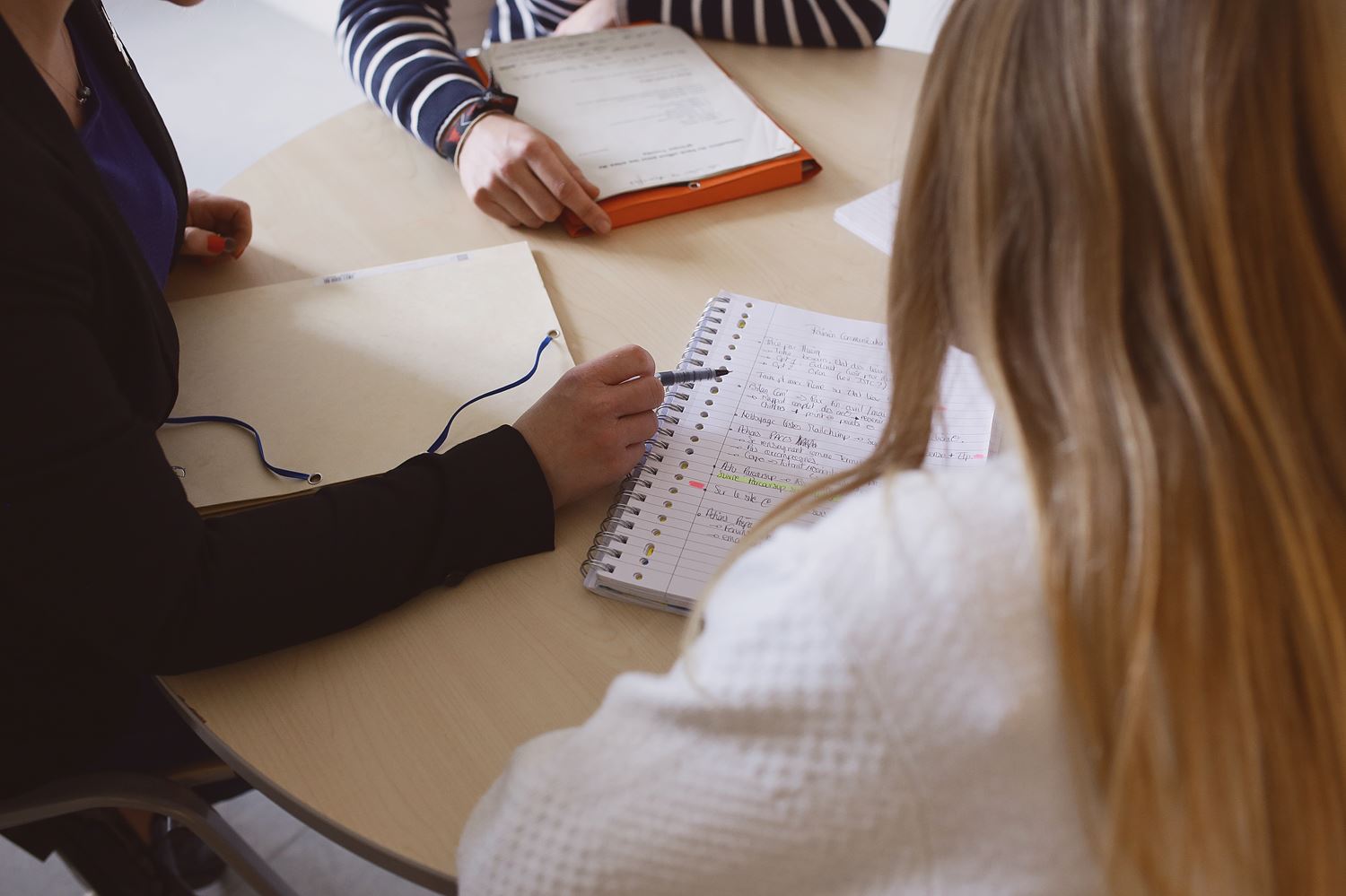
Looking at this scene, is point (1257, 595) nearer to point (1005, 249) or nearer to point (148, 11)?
point (1005, 249)

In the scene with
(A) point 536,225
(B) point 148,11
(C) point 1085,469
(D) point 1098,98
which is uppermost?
(D) point 1098,98

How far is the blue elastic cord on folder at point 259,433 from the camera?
Answer: 0.75 meters

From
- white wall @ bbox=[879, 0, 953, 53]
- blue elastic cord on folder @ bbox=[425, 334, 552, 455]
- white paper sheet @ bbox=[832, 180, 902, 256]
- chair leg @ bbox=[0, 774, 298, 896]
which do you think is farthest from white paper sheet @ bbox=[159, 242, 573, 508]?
white wall @ bbox=[879, 0, 953, 53]

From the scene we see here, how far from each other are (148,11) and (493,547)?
3.10m

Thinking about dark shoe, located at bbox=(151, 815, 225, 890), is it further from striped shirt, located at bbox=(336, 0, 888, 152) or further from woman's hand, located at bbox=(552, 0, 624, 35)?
woman's hand, located at bbox=(552, 0, 624, 35)

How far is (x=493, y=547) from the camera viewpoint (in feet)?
2.28

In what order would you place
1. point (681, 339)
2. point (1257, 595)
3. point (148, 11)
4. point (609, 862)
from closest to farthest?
1. point (1257, 595)
2. point (609, 862)
3. point (681, 339)
4. point (148, 11)

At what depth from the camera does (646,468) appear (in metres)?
0.76

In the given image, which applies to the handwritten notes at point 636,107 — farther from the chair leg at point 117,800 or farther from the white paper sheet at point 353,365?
the chair leg at point 117,800

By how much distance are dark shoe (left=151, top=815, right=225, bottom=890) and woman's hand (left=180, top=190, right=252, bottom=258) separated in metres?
0.73

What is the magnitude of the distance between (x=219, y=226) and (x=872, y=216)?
0.67 m

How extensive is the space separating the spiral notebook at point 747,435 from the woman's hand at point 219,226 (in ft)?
1.56

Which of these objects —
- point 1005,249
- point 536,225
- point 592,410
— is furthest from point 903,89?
point 1005,249

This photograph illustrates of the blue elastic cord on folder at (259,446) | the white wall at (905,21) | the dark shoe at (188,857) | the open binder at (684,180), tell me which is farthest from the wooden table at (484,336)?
the white wall at (905,21)
